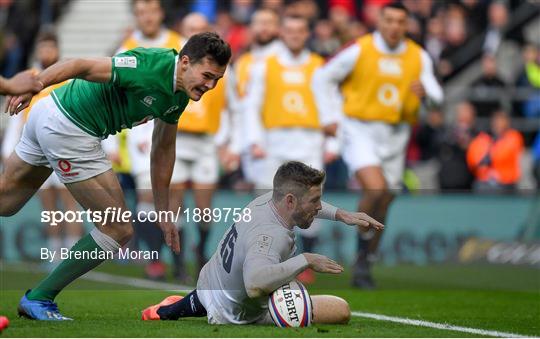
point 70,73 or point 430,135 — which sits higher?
point 70,73

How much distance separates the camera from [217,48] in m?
8.57

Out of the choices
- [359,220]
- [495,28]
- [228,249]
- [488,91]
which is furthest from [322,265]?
[495,28]

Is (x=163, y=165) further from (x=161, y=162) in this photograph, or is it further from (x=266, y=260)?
(x=266, y=260)

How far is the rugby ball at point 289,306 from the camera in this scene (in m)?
8.30

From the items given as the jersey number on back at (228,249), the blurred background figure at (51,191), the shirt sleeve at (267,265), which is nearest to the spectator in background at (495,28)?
the blurred background figure at (51,191)

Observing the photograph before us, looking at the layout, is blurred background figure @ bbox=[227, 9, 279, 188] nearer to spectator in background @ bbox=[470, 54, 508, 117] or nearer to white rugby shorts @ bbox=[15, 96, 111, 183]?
spectator in background @ bbox=[470, 54, 508, 117]

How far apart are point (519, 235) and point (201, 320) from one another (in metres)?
9.65

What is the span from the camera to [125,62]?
8.62m

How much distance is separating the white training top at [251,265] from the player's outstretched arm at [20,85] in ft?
5.56

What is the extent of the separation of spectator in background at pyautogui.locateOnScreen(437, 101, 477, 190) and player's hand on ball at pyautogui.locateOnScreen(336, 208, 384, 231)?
10.7 metres

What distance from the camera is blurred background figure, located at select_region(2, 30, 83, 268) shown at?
46.4ft

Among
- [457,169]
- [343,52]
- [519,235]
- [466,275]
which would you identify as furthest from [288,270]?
[457,169]

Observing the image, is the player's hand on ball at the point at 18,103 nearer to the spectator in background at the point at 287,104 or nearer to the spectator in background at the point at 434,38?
the spectator in background at the point at 287,104

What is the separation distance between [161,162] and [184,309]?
1.16m
